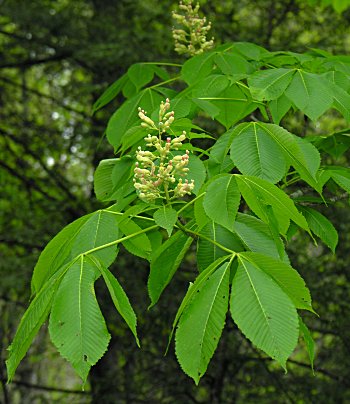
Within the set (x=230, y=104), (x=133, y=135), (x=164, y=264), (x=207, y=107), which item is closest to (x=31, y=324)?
(x=164, y=264)

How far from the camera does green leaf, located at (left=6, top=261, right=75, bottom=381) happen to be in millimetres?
1543

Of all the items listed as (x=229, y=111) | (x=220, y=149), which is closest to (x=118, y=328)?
(x=229, y=111)

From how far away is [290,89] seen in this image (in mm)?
2203

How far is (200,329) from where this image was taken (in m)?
1.48

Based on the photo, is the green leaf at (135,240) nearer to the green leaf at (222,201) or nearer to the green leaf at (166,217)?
the green leaf at (166,217)

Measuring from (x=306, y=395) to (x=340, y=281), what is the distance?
34.1 inches

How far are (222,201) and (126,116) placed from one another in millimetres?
1079

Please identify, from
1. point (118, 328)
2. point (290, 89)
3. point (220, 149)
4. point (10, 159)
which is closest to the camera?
point (220, 149)

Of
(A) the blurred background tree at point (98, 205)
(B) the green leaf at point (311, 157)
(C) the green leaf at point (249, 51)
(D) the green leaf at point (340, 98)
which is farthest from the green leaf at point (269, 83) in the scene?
(A) the blurred background tree at point (98, 205)

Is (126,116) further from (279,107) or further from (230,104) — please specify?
(279,107)

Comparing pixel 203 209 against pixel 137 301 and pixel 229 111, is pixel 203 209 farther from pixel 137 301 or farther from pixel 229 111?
pixel 137 301

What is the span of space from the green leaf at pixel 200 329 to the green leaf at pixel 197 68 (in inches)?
51.2

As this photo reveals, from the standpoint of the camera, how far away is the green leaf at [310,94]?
83.4 inches

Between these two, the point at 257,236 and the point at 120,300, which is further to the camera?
the point at 257,236
